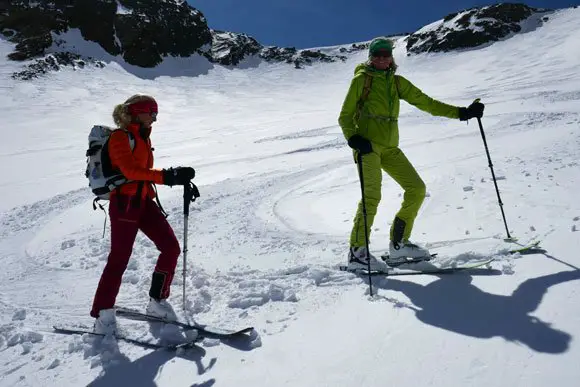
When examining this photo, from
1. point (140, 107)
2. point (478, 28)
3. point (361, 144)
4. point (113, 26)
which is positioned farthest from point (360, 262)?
point (113, 26)

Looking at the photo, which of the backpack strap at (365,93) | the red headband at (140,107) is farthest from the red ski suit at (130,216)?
the backpack strap at (365,93)

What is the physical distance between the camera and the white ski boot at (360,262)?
457 cm

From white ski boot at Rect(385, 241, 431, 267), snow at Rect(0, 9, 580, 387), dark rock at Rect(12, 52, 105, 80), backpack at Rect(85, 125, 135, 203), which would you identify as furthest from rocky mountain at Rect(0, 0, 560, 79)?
white ski boot at Rect(385, 241, 431, 267)

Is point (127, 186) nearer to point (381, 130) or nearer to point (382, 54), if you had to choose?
point (381, 130)

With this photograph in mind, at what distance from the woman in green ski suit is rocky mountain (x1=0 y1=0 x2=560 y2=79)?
47540 millimetres

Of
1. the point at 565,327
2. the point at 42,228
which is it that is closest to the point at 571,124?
the point at 565,327

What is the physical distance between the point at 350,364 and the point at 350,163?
8936mm

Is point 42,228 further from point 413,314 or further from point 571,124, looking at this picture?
point 571,124

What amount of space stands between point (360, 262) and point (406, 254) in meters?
0.54

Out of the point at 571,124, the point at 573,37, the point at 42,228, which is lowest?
the point at 42,228

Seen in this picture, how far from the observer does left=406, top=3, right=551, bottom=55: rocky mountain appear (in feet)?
195

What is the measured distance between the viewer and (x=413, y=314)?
11.5ft

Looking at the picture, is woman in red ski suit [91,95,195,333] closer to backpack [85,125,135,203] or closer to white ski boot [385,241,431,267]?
Result: backpack [85,125,135,203]

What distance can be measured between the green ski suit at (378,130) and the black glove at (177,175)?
1.65 m
